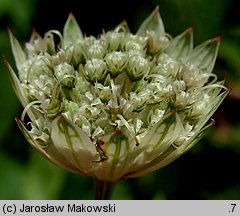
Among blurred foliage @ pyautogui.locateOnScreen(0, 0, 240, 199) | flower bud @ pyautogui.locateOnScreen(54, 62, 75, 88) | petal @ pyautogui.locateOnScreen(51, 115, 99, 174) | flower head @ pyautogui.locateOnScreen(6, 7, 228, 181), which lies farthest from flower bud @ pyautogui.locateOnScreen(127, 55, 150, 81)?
blurred foliage @ pyautogui.locateOnScreen(0, 0, 240, 199)

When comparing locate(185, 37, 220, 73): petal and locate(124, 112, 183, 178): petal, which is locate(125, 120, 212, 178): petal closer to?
locate(124, 112, 183, 178): petal

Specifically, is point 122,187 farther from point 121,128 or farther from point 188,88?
point 121,128

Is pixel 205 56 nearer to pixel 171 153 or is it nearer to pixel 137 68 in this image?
pixel 137 68

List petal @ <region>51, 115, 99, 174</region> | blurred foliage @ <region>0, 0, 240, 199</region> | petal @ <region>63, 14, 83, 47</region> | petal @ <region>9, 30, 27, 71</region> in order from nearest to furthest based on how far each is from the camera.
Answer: petal @ <region>51, 115, 99, 174</region>
petal @ <region>9, 30, 27, 71</region>
petal @ <region>63, 14, 83, 47</region>
blurred foliage @ <region>0, 0, 240, 199</region>

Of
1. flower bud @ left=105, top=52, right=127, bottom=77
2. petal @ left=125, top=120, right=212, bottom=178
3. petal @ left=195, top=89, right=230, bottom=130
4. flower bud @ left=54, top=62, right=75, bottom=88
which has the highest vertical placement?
flower bud @ left=105, top=52, right=127, bottom=77

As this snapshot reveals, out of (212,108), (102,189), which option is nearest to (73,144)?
(102,189)

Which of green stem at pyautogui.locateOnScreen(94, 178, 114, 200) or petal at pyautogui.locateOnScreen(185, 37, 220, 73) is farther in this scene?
A: petal at pyautogui.locateOnScreen(185, 37, 220, 73)

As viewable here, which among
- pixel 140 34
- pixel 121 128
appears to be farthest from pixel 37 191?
pixel 121 128

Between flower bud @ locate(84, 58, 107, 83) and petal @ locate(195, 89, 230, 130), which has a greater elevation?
flower bud @ locate(84, 58, 107, 83)
